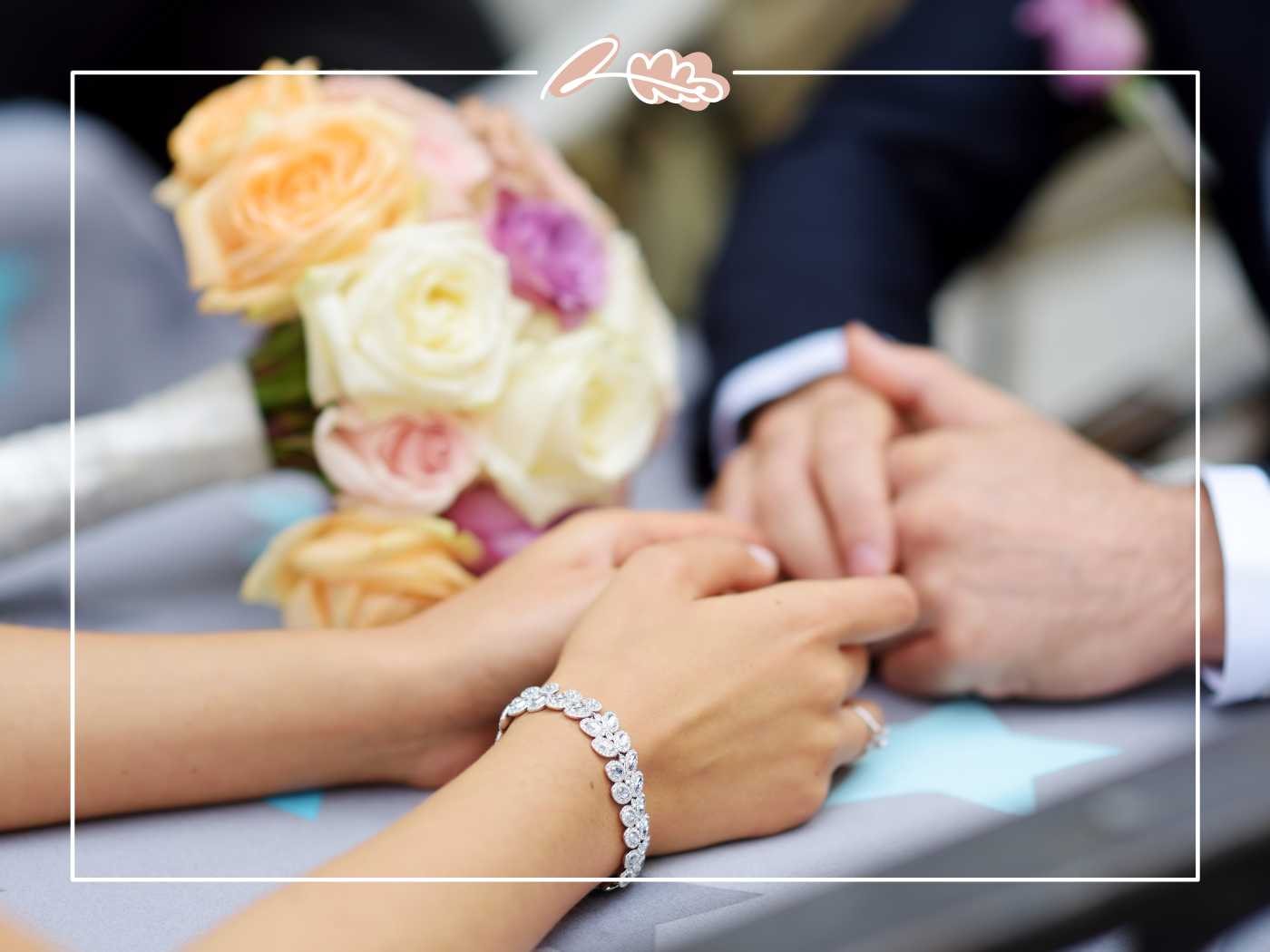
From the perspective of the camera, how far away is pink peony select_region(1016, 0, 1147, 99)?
821 millimetres

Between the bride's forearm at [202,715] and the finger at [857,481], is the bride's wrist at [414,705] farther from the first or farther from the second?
the finger at [857,481]

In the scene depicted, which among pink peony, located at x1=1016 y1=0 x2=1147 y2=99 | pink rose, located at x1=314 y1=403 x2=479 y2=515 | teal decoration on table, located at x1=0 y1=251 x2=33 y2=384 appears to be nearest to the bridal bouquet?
pink rose, located at x1=314 y1=403 x2=479 y2=515

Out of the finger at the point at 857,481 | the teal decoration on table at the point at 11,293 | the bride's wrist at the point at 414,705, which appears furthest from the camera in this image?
the teal decoration on table at the point at 11,293

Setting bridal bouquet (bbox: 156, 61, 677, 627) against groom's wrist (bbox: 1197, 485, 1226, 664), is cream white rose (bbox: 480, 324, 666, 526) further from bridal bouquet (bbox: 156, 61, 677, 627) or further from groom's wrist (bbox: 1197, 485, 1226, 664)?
groom's wrist (bbox: 1197, 485, 1226, 664)

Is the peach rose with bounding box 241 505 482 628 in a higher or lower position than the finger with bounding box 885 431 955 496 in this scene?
lower

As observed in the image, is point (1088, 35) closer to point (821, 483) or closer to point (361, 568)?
point (821, 483)

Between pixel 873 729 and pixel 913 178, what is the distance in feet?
1.76

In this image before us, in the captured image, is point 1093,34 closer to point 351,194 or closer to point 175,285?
point 351,194

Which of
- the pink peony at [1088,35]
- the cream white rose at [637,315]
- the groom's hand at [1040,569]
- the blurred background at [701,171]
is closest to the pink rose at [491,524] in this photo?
the cream white rose at [637,315]

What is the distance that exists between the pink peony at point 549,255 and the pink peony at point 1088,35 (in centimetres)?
47

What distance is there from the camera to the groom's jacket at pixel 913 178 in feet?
2.41

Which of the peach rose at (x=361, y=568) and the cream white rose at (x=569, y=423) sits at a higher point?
the cream white rose at (x=569, y=423)

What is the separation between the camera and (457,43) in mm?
1224

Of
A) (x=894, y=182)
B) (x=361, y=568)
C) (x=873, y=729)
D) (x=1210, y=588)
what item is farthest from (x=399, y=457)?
(x=894, y=182)
